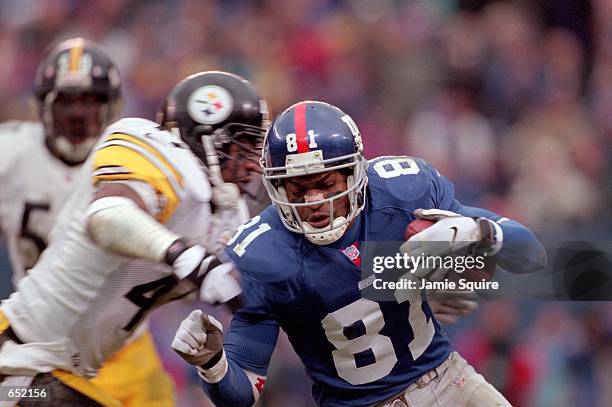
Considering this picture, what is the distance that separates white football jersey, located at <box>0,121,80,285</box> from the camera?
149 inches

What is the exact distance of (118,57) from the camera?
234 inches

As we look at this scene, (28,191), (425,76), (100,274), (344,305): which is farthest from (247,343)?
(425,76)

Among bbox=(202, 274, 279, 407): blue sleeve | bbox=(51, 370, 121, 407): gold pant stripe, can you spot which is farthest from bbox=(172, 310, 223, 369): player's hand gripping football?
bbox=(51, 370, 121, 407): gold pant stripe

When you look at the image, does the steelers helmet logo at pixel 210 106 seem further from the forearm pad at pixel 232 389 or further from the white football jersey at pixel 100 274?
the forearm pad at pixel 232 389

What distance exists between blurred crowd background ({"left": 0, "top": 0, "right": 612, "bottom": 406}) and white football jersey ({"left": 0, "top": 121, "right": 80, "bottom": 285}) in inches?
43.3

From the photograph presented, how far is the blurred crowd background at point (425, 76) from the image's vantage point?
5.12 m

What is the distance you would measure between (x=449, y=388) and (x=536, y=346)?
1.84 metres

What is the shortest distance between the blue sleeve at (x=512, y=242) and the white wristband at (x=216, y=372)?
0.66 meters

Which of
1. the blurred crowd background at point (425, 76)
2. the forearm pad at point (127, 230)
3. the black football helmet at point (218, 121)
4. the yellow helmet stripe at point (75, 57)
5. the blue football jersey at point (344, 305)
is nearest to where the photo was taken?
the forearm pad at point (127, 230)

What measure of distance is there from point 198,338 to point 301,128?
0.57 meters

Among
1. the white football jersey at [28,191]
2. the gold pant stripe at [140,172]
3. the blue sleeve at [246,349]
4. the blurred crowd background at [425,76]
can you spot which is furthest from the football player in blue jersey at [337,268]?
the blurred crowd background at [425,76]

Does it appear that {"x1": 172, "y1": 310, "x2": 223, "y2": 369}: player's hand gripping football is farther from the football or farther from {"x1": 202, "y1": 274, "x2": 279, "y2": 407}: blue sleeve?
the football

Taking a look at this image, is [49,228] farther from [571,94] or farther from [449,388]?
[571,94]

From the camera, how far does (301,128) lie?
2.76 m
